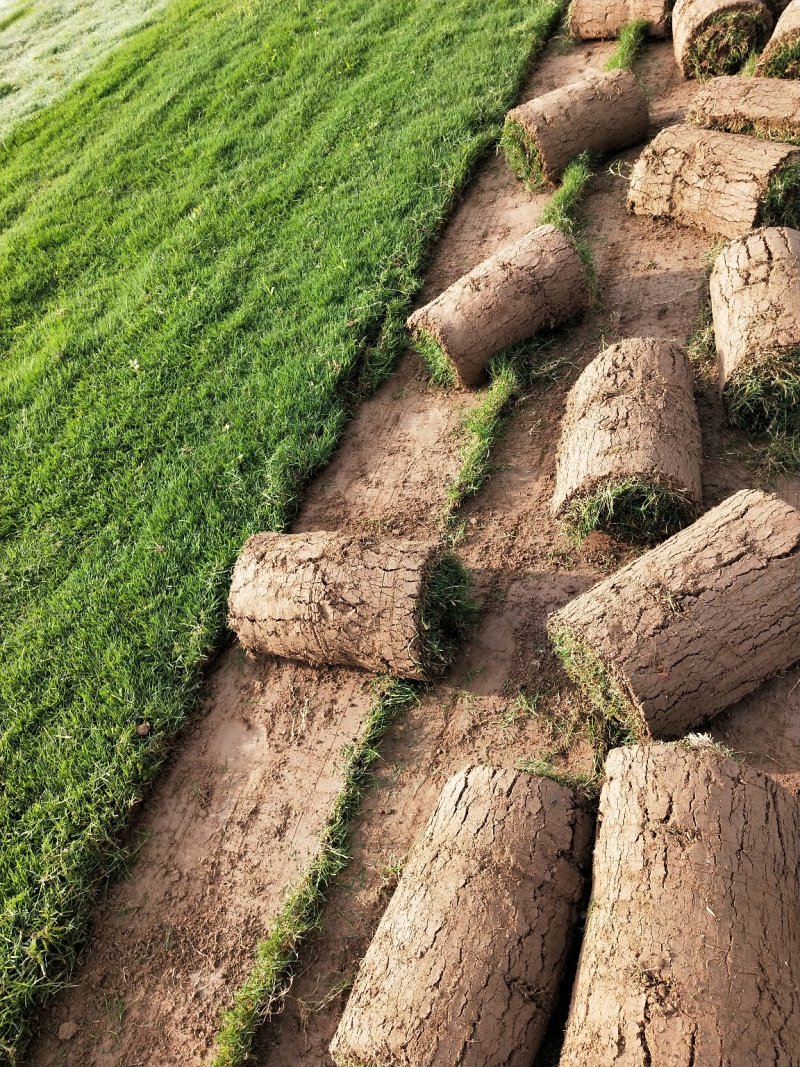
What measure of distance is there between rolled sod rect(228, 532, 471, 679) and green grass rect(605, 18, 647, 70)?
6.61m

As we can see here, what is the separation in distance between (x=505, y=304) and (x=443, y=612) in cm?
241

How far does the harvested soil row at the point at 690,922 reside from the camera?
246 cm

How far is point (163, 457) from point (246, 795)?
2.80m

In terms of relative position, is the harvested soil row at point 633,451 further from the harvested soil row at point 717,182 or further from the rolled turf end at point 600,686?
the harvested soil row at point 717,182

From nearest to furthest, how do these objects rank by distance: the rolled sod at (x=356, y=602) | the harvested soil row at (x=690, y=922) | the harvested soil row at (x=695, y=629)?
the harvested soil row at (x=690, y=922), the harvested soil row at (x=695, y=629), the rolled sod at (x=356, y=602)

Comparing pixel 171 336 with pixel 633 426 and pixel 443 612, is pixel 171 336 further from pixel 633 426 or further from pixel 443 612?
pixel 633 426

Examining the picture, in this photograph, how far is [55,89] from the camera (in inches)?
502

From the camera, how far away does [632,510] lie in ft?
14.1

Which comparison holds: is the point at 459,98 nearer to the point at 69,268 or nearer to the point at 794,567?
the point at 69,268

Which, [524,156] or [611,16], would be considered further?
[611,16]

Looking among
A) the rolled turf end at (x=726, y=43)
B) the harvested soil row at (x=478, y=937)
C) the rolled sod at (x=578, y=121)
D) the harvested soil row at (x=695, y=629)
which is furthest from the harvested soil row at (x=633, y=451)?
the rolled turf end at (x=726, y=43)

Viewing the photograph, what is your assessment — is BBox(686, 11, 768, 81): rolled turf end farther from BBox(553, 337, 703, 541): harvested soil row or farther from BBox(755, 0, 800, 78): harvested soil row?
BBox(553, 337, 703, 541): harvested soil row

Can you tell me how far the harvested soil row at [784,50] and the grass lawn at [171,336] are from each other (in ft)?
7.93

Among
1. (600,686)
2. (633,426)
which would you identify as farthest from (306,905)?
(633,426)
